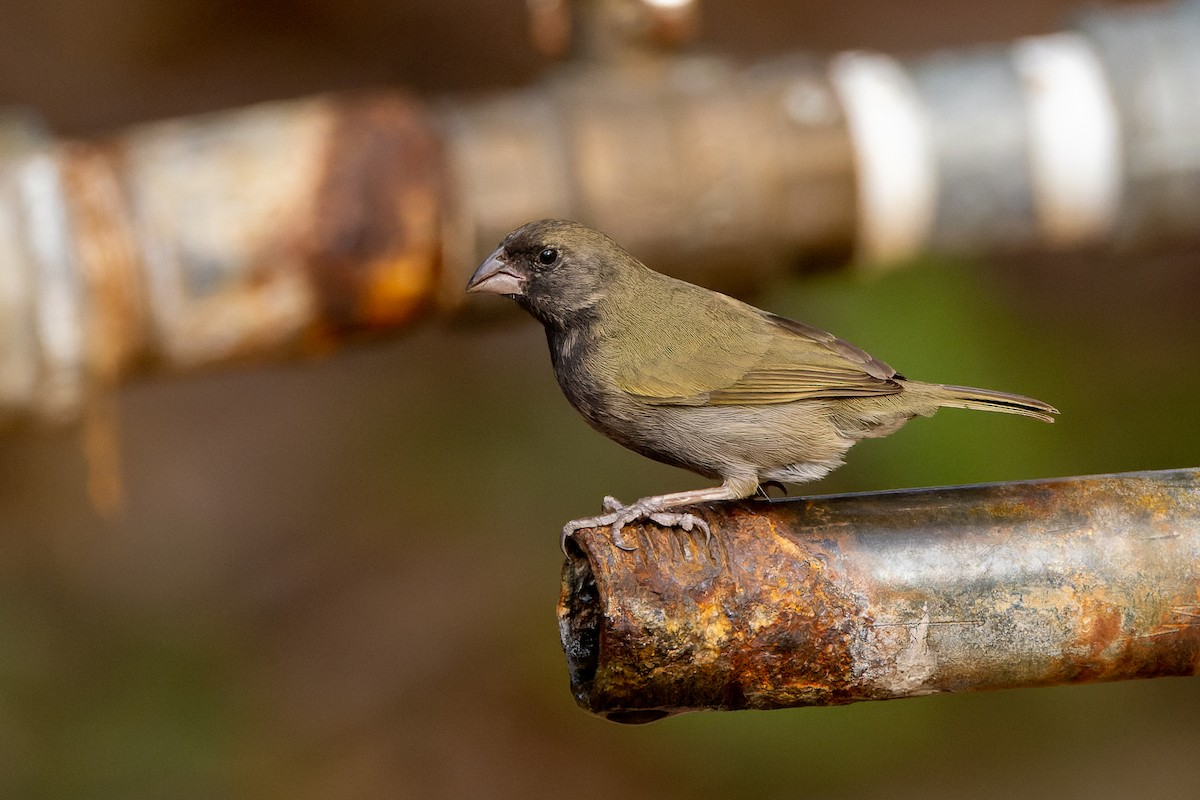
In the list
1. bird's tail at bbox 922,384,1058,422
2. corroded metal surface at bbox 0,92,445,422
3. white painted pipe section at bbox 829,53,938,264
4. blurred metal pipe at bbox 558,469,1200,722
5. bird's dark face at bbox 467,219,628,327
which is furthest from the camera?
white painted pipe section at bbox 829,53,938,264

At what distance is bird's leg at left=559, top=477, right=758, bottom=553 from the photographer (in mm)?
2434

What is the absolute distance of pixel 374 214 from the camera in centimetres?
437

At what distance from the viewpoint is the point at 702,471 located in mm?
3070

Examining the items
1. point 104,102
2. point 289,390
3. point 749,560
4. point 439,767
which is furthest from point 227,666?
point 749,560

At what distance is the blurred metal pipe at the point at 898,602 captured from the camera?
232cm

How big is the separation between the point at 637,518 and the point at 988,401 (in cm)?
91

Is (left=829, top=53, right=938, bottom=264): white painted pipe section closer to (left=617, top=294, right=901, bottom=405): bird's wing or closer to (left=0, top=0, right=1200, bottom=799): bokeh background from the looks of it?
(left=0, top=0, right=1200, bottom=799): bokeh background

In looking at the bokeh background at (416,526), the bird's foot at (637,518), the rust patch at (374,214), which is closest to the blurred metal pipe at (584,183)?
the rust patch at (374,214)

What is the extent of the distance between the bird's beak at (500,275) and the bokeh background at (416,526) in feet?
12.7

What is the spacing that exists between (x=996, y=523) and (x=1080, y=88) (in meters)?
3.03

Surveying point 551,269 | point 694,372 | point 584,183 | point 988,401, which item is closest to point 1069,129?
point 584,183

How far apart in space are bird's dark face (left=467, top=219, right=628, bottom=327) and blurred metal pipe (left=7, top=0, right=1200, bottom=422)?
1.40 metres

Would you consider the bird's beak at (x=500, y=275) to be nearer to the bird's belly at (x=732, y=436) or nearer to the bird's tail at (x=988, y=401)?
the bird's belly at (x=732, y=436)

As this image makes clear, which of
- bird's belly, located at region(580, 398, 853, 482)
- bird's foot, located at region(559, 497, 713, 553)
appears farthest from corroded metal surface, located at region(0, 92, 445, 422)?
bird's foot, located at region(559, 497, 713, 553)
